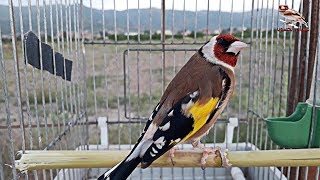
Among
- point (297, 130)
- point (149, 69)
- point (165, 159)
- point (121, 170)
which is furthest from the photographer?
point (149, 69)

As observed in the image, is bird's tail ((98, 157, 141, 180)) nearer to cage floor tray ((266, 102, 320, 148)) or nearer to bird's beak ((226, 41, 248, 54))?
bird's beak ((226, 41, 248, 54))

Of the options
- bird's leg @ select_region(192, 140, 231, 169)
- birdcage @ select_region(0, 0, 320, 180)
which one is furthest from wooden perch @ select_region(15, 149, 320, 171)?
birdcage @ select_region(0, 0, 320, 180)

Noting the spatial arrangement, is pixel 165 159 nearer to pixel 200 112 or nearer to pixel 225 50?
pixel 200 112

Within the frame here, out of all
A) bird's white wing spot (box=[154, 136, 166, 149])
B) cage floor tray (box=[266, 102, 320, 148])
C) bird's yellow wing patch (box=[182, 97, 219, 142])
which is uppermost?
bird's yellow wing patch (box=[182, 97, 219, 142])

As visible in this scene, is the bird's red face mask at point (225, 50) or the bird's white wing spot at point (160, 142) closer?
the bird's white wing spot at point (160, 142)

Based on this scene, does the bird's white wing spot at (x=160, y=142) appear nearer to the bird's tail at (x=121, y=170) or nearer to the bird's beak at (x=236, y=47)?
the bird's tail at (x=121, y=170)

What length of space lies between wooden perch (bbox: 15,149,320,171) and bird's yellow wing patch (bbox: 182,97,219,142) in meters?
0.06

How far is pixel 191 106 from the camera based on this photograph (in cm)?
90

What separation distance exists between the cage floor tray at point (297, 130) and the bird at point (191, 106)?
281 millimetres

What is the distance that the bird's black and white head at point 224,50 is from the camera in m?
0.97

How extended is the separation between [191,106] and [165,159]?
14cm

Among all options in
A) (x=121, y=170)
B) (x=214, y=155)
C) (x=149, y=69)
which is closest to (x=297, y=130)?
(x=214, y=155)

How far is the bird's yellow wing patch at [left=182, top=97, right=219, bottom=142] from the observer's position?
0.90 meters

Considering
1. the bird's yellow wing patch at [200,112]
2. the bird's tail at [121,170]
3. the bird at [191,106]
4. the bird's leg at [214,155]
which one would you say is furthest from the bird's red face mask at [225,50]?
the bird's tail at [121,170]
